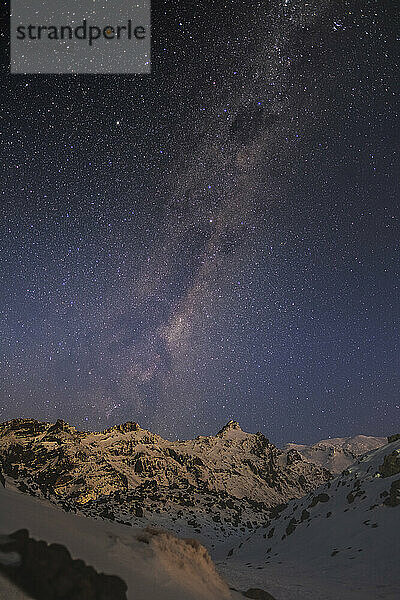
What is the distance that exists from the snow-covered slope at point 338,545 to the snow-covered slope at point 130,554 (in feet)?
12.5

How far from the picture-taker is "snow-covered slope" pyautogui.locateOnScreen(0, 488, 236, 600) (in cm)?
447

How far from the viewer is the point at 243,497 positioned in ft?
165

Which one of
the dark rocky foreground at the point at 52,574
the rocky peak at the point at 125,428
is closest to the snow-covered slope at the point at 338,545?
the dark rocky foreground at the point at 52,574

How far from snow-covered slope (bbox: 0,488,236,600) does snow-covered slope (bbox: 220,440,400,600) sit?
3.81m

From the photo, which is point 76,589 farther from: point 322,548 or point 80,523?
point 322,548

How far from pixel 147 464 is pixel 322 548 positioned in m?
41.7

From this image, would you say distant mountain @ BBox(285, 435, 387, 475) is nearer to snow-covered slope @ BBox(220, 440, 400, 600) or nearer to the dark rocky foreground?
snow-covered slope @ BBox(220, 440, 400, 600)

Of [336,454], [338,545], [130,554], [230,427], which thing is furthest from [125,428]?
[336,454]

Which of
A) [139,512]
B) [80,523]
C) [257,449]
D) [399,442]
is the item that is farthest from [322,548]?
[257,449]

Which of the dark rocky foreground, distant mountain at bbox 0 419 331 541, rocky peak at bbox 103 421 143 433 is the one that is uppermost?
rocky peak at bbox 103 421 143 433

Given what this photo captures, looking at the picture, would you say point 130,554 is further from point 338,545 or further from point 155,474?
point 155,474

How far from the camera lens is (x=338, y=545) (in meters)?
13.9

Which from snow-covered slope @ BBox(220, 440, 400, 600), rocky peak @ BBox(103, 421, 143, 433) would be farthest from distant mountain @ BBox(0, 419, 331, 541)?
snow-covered slope @ BBox(220, 440, 400, 600)

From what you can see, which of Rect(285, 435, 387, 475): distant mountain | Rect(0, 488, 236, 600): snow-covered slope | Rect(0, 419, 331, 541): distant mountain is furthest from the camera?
Rect(285, 435, 387, 475): distant mountain
